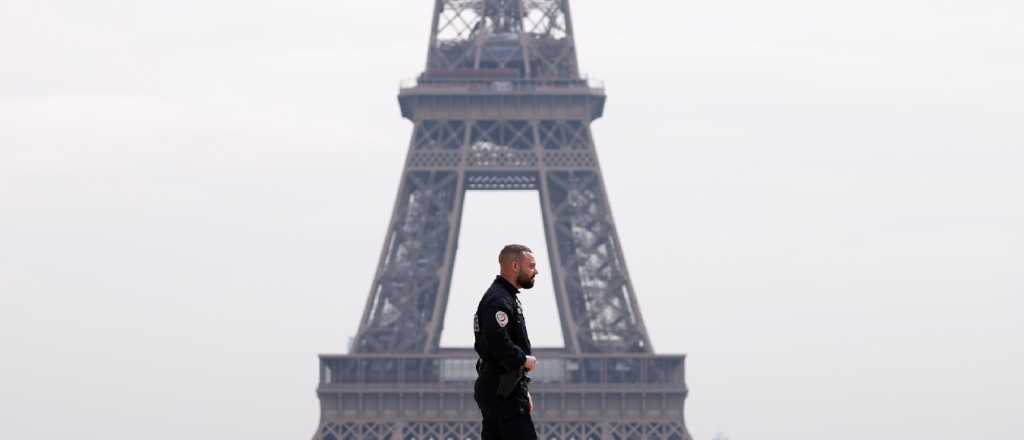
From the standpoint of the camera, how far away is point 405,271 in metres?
106

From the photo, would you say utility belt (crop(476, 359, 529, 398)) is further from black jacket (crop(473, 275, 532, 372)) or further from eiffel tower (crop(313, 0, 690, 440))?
eiffel tower (crop(313, 0, 690, 440))

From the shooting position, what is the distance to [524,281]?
58.7ft

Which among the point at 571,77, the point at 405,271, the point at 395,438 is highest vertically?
the point at 571,77

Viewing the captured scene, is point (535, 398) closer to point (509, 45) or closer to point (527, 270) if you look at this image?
point (509, 45)

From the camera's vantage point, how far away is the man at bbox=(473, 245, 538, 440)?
17703 mm

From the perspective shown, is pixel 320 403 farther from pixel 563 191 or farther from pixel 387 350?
pixel 563 191

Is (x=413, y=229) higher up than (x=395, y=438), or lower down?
higher up

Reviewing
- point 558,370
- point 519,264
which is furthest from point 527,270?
point 558,370

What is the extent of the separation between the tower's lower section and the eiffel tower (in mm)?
66

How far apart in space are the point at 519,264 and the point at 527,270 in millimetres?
A: 80

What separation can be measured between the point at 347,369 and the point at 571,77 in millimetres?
17656

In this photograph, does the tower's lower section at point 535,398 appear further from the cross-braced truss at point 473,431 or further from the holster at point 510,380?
the holster at point 510,380

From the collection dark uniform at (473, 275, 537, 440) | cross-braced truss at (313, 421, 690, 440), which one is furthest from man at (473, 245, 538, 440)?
cross-braced truss at (313, 421, 690, 440)

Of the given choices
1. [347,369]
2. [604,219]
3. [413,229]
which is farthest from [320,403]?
[604,219]
